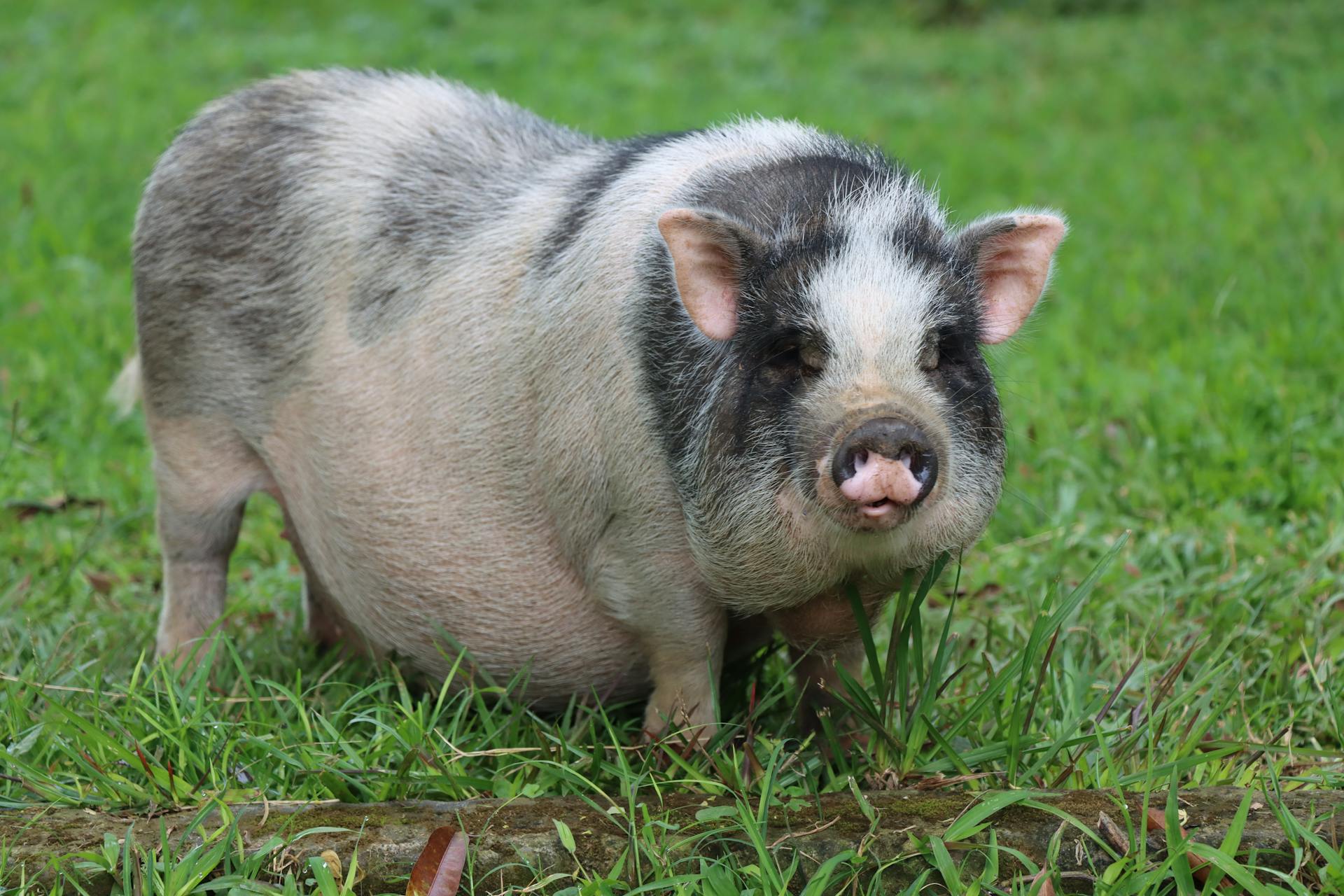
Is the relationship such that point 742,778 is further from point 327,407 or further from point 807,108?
point 807,108

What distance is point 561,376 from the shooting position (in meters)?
3.49

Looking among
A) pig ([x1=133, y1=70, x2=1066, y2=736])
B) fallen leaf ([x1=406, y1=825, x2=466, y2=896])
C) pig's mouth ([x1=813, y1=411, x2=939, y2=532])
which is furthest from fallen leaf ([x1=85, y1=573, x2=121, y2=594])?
pig's mouth ([x1=813, y1=411, x2=939, y2=532])

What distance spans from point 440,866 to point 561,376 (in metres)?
1.20

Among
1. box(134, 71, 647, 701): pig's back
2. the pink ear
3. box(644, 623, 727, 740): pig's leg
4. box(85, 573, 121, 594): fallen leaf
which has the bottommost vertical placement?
box(85, 573, 121, 594): fallen leaf

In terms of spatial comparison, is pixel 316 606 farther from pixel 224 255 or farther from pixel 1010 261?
pixel 1010 261

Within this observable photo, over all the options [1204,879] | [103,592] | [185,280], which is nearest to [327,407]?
[185,280]

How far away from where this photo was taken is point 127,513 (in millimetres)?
5172

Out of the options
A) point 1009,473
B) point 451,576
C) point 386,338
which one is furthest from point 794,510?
point 1009,473

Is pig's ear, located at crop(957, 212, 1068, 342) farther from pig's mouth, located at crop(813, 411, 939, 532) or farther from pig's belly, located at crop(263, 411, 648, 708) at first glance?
pig's belly, located at crop(263, 411, 648, 708)

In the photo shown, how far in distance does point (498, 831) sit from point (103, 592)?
2.37 m

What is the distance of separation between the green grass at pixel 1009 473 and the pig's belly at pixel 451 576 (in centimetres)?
14

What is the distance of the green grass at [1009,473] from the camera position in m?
3.27

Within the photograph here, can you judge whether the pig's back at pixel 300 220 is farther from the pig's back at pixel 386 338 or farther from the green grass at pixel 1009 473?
the green grass at pixel 1009 473

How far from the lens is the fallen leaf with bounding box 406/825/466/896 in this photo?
109 inches
